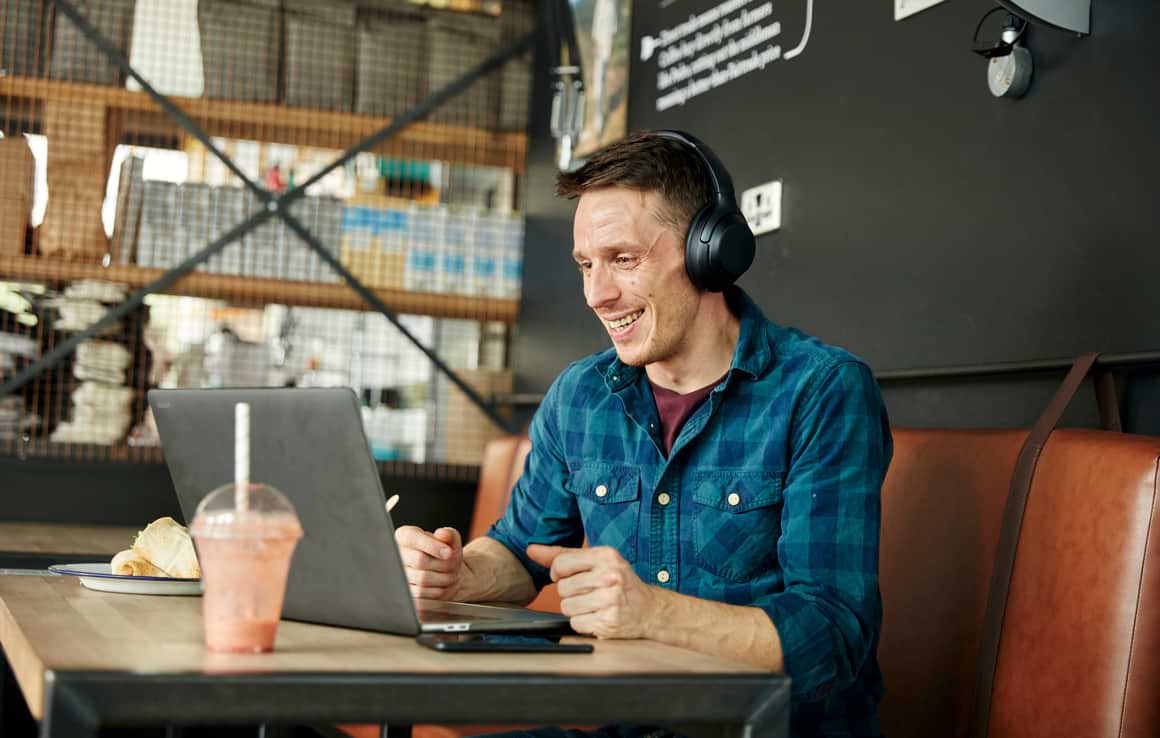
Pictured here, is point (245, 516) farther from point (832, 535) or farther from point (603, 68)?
point (603, 68)

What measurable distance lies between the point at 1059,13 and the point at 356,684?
1.39 meters

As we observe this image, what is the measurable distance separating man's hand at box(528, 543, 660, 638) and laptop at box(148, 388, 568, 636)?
0.04 metres

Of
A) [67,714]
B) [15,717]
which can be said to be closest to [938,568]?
[67,714]

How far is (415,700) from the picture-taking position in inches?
34.8

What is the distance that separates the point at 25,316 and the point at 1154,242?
3082 millimetres

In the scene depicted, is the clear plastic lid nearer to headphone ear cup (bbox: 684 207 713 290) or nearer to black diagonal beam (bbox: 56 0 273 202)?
headphone ear cup (bbox: 684 207 713 290)

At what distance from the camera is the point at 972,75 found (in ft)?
6.75

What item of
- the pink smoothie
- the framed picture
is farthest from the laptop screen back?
the framed picture

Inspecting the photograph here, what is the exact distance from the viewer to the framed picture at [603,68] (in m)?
3.50

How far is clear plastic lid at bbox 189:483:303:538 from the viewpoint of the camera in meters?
0.92

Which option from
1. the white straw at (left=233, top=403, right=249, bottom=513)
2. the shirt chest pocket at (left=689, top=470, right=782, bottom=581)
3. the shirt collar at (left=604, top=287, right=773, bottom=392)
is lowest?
the shirt chest pocket at (left=689, top=470, right=782, bottom=581)

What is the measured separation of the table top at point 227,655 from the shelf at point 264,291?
274cm

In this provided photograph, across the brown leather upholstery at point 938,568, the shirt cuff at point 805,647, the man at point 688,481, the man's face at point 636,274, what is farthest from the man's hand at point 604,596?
the brown leather upholstery at point 938,568

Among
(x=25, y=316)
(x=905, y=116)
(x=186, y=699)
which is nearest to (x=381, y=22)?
(x=25, y=316)
